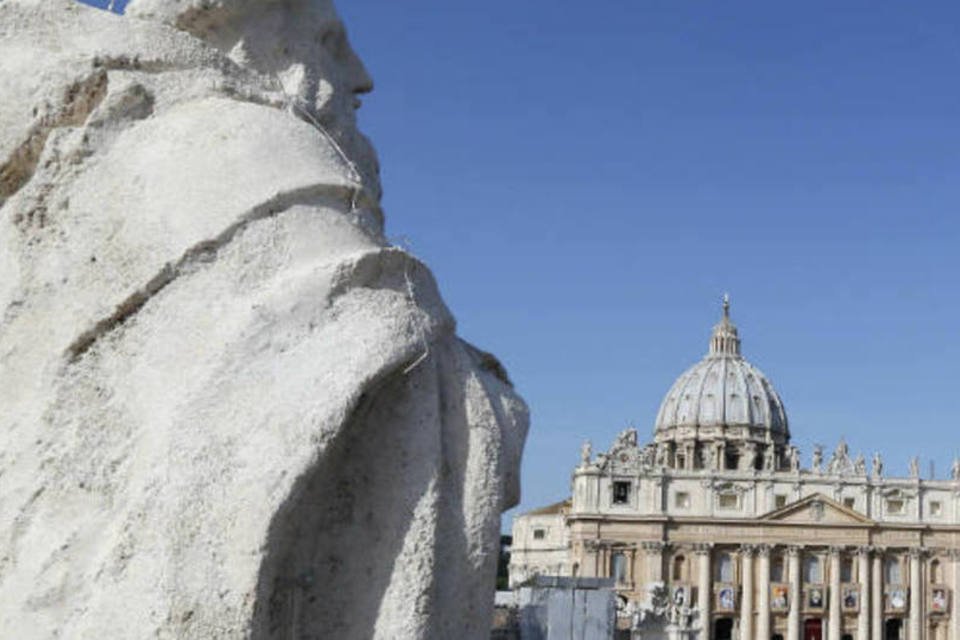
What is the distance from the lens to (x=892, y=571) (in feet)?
192

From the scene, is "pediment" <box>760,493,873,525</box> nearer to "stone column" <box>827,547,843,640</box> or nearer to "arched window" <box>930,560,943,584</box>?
"stone column" <box>827,547,843,640</box>

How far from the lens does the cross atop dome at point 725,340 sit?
7725cm

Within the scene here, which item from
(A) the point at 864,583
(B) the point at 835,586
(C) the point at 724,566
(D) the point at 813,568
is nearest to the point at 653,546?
(C) the point at 724,566

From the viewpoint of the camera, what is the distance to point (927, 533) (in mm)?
58344

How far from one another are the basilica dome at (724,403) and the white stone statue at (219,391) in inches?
2743

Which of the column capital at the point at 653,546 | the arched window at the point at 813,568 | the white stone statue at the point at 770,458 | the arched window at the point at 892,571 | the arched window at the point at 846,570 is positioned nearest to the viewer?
the column capital at the point at 653,546

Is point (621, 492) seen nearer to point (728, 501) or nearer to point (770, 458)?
point (728, 501)

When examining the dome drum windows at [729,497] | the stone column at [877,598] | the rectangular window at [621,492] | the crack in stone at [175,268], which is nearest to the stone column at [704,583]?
the dome drum windows at [729,497]

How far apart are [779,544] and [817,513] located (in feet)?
6.79

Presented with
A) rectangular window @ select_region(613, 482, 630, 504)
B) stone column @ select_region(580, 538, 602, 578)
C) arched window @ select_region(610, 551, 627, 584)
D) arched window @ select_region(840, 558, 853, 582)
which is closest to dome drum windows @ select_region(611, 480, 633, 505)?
rectangular window @ select_region(613, 482, 630, 504)

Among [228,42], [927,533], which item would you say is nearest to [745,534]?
[927,533]

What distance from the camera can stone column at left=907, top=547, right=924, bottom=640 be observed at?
5753 centimetres

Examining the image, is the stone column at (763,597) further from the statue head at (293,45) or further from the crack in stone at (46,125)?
the crack in stone at (46,125)

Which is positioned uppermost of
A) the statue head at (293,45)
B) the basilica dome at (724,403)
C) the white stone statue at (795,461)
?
the basilica dome at (724,403)
